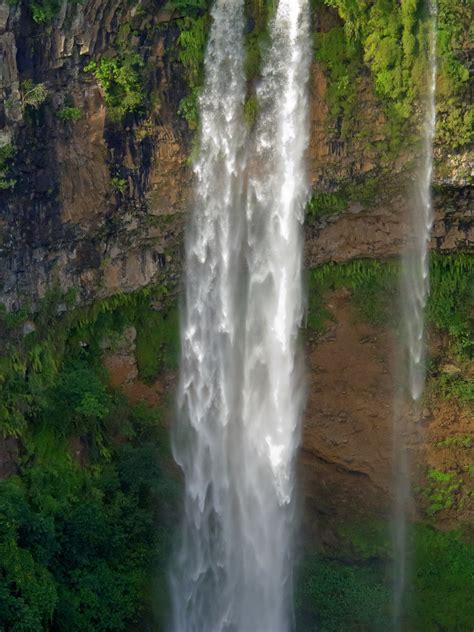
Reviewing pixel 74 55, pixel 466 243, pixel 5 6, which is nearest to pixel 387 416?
pixel 466 243

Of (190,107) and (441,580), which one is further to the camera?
(441,580)

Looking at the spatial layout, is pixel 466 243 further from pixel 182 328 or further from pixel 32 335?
pixel 32 335

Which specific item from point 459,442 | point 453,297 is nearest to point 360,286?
point 453,297

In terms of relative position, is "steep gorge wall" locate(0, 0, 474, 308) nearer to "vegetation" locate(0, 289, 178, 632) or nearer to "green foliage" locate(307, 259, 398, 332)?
"green foliage" locate(307, 259, 398, 332)

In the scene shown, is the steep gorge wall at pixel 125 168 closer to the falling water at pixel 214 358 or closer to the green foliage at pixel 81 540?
the falling water at pixel 214 358

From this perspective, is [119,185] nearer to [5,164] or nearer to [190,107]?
[190,107]

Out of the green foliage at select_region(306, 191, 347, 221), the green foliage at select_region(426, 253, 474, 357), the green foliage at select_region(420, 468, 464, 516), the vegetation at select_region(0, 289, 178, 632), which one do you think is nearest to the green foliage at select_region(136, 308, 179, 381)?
the vegetation at select_region(0, 289, 178, 632)

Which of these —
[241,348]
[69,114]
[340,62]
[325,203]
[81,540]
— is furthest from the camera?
[241,348]
